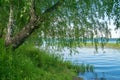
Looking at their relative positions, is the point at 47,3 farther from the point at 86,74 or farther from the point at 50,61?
the point at 86,74

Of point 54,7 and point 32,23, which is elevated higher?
point 54,7

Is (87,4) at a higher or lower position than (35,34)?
higher

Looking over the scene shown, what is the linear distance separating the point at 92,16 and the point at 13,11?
3.67 meters

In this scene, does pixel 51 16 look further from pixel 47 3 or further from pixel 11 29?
pixel 11 29

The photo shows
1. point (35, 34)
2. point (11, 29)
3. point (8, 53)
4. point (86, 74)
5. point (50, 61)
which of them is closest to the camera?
point (8, 53)

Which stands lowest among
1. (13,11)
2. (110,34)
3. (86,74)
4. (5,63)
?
(86,74)

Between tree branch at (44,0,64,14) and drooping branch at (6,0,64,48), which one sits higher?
tree branch at (44,0,64,14)

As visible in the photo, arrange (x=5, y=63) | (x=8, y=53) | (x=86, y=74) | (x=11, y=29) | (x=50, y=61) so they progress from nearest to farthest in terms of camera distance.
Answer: (x=5, y=63), (x=8, y=53), (x=11, y=29), (x=50, y=61), (x=86, y=74)

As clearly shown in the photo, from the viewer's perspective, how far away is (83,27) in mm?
14492

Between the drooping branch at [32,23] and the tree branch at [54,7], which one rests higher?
the tree branch at [54,7]

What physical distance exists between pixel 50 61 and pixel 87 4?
7636 mm

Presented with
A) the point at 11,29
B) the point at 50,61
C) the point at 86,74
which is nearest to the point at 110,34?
the point at 11,29

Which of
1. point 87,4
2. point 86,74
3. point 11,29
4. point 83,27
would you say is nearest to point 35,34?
point 11,29

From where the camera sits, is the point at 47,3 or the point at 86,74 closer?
the point at 47,3
